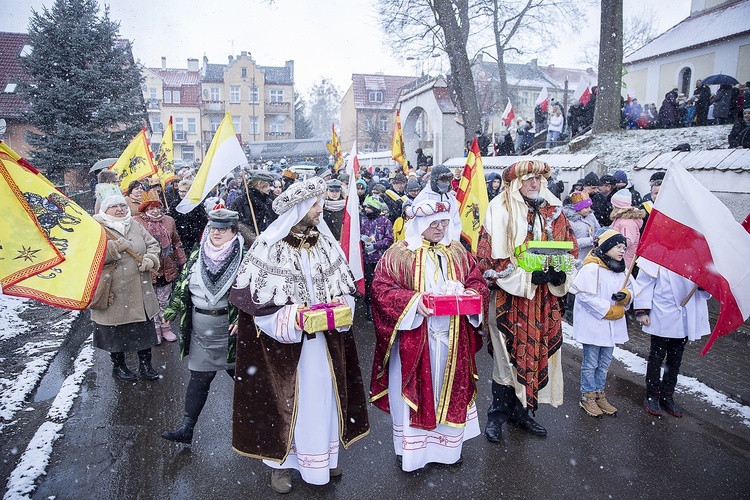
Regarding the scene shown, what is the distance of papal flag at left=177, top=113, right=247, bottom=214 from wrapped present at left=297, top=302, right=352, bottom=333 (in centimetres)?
225

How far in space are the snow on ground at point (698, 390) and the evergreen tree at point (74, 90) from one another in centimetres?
1603

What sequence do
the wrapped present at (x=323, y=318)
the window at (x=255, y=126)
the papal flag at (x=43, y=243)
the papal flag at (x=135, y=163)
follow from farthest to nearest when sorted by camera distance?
1. the window at (x=255, y=126)
2. the papal flag at (x=135, y=163)
3. the wrapped present at (x=323, y=318)
4. the papal flag at (x=43, y=243)

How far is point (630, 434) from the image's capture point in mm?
4117

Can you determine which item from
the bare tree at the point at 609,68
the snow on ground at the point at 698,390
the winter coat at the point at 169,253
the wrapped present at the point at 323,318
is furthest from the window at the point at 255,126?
the wrapped present at the point at 323,318

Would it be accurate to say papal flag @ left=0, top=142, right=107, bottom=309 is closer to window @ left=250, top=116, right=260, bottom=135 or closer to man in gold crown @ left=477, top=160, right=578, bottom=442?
man in gold crown @ left=477, top=160, right=578, bottom=442

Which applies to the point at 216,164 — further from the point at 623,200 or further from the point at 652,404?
the point at 623,200

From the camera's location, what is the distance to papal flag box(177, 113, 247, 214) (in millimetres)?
4836

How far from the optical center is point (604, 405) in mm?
4488

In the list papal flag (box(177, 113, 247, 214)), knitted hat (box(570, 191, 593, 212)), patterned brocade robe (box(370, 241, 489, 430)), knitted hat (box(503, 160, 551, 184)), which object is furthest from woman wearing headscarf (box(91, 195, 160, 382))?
knitted hat (box(570, 191, 593, 212))

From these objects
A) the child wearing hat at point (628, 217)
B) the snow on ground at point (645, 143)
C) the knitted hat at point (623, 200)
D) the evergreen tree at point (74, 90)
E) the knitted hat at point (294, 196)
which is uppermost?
the evergreen tree at point (74, 90)

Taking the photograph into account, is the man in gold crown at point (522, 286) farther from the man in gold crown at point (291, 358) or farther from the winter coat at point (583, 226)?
the winter coat at point (583, 226)

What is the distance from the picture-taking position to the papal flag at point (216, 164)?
4836 millimetres

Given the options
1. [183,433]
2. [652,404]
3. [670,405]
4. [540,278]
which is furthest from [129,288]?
[670,405]

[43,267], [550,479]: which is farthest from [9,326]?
[550,479]
